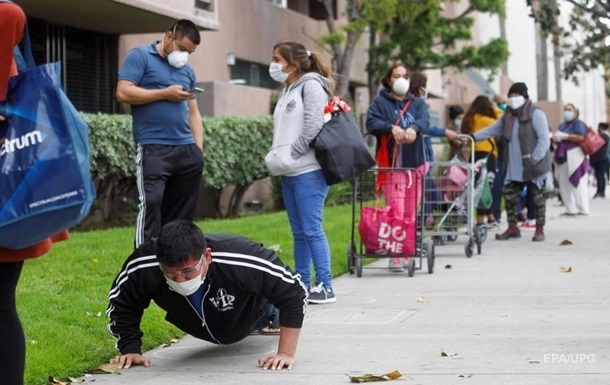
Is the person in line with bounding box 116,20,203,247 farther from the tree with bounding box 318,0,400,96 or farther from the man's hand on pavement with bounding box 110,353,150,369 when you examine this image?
the tree with bounding box 318,0,400,96

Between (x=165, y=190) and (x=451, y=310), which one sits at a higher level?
(x=165, y=190)

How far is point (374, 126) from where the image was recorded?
37.2ft

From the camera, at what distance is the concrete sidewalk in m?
6.28

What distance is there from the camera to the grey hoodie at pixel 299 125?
344 inches

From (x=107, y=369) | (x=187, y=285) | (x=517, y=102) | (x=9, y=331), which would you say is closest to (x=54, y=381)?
(x=107, y=369)

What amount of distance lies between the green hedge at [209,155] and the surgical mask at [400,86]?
524 cm

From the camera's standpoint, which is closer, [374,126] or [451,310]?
[451,310]

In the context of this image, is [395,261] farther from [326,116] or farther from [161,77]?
[161,77]

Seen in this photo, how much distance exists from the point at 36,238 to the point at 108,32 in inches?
603

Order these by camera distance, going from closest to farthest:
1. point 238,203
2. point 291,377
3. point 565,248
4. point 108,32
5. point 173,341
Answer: point 291,377, point 173,341, point 565,248, point 108,32, point 238,203

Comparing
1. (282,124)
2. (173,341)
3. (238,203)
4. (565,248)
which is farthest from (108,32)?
(173,341)

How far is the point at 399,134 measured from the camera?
11102 millimetres

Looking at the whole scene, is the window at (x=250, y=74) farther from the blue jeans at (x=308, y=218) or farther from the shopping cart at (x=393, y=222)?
the blue jeans at (x=308, y=218)

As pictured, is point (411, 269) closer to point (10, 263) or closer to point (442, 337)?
point (442, 337)
